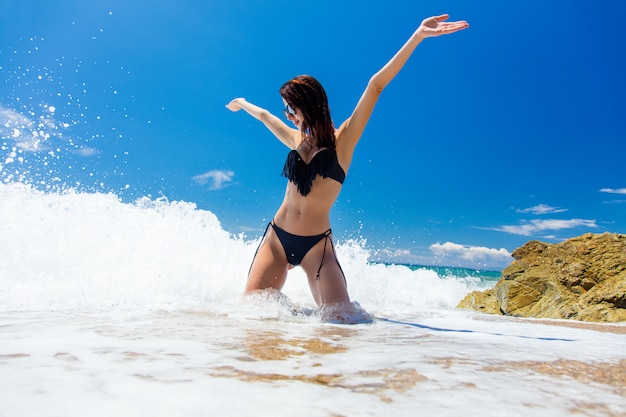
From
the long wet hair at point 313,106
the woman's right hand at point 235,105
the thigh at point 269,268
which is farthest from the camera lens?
the woman's right hand at point 235,105

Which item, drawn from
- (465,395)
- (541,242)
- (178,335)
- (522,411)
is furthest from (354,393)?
(541,242)

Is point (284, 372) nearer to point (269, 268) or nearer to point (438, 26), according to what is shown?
point (269, 268)

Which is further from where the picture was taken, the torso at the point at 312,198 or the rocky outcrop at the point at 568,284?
the rocky outcrop at the point at 568,284

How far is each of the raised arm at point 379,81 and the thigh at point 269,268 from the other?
1076mm

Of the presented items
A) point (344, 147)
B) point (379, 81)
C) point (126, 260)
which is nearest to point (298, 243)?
point (344, 147)

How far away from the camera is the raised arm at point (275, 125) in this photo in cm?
435

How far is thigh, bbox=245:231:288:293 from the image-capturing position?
388 centimetres

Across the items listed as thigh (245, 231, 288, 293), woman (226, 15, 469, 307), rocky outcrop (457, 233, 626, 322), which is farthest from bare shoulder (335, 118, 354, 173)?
rocky outcrop (457, 233, 626, 322)

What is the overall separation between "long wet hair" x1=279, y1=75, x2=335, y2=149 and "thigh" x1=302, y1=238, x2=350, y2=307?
0.98 m

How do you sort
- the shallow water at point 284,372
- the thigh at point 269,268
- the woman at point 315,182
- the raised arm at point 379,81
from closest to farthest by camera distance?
the shallow water at point 284,372
the raised arm at point 379,81
the woman at point 315,182
the thigh at point 269,268

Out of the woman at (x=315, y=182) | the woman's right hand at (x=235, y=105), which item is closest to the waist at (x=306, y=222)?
the woman at (x=315, y=182)

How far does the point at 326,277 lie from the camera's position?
3.65 meters

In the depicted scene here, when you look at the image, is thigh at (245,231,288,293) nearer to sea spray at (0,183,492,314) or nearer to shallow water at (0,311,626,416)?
sea spray at (0,183,492,314)

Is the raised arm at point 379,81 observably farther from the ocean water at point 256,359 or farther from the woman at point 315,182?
the ocean water at point 256,359
